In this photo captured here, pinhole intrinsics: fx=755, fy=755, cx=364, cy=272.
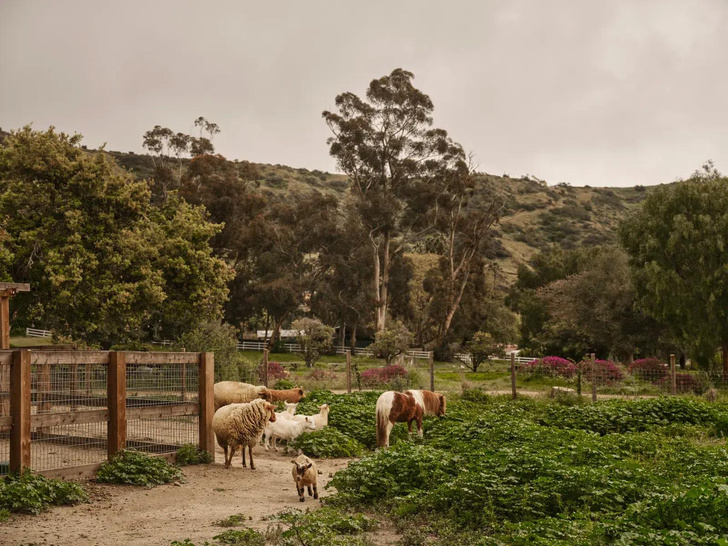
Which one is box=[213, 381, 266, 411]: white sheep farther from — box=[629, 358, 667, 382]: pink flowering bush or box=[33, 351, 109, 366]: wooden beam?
box=[629, 358, 667, 382]: pink flowering bush

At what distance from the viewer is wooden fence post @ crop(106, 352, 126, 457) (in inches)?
488

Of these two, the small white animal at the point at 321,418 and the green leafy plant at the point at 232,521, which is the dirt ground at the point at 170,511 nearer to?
the green leafy plant at the point at 232,521

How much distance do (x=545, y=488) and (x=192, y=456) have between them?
277 inches

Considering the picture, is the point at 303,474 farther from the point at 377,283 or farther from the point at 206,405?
the point at 377,283

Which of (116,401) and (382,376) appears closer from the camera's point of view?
(116,401)

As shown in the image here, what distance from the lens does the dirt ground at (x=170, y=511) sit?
848 cm

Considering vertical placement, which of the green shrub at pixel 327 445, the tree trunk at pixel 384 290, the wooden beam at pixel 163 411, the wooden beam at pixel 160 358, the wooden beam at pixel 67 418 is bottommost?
the green shrub at pixel 327 445

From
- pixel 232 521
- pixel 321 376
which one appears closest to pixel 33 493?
pixel 232 521

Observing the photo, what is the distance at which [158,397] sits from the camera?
13.8 metres

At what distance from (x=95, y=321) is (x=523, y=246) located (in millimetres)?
78478

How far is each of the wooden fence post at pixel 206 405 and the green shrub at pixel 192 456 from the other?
16cm

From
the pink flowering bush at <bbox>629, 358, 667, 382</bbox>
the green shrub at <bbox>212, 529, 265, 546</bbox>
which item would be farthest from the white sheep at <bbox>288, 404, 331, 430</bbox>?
the pink flowering bush at <bbox>629, 358, 667, 382</bbox>

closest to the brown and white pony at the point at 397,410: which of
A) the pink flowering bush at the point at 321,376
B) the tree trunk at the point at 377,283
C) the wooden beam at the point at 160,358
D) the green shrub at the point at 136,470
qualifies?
the wooden beam at the point at 160,358

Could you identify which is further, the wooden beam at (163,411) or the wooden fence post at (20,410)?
the wooden beam at (163,411)
